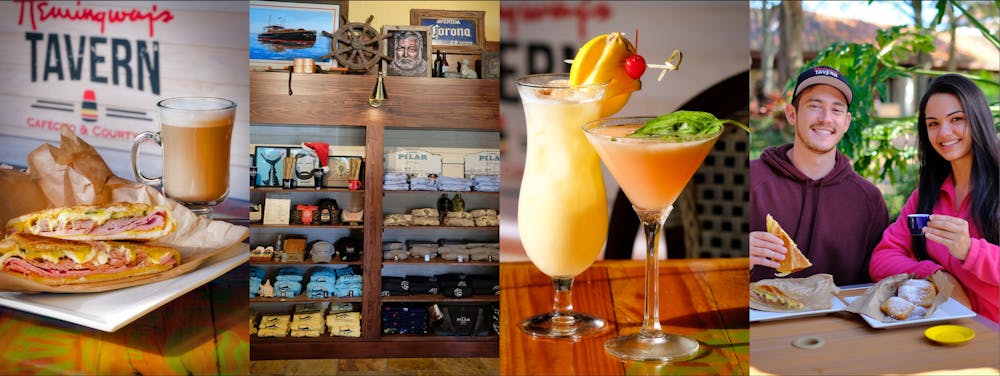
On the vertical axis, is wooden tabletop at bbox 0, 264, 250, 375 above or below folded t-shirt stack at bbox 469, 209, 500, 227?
below

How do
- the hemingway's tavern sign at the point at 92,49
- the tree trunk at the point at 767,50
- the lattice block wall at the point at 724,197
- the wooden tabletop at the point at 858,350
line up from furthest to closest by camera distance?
the lattice block wall at the point at 724,197, the hemingway's tavern sign at the point at 92,49, the tree trunk at the point at 767,50, the wooden tabletop at the point at 858,350

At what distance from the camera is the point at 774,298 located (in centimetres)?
144

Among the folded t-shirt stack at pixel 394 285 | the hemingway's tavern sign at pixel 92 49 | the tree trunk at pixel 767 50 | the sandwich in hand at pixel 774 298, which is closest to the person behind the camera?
the sandwich in hand at pixel 774 298

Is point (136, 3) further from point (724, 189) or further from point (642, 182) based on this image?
point (724, 189)

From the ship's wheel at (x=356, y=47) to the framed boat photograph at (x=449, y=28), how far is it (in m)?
0.10

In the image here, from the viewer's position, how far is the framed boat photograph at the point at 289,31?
1.87 metres

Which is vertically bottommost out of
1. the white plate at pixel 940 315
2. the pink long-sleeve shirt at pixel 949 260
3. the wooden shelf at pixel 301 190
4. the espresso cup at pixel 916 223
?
the white plate at pixel 940 315

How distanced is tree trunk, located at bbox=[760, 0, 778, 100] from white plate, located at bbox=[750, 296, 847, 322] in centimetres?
37

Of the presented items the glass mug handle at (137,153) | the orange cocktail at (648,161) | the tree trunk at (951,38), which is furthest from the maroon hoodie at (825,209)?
the glass mug handle at (137,153)

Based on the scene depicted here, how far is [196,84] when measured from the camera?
182 cm

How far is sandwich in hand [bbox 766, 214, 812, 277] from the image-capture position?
4.80 ft

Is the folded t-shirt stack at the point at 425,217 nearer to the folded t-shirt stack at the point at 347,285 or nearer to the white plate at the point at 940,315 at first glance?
the folded t-shirt stack at the point at 347,285

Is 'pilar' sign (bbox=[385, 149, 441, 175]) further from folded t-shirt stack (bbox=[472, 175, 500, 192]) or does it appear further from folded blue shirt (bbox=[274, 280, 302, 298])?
folded blue shirt (bbox=[274, 280, 302, 298])

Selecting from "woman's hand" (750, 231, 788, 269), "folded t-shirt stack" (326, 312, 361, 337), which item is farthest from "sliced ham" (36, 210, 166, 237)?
"woman's hand" (750, 231, 788, 269)
